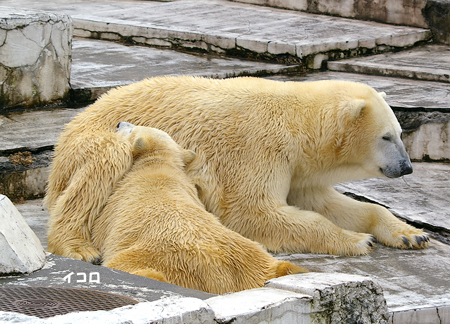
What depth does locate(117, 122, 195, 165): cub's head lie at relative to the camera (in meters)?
4.06

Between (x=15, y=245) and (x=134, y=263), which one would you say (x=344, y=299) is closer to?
(x=134, y=263)

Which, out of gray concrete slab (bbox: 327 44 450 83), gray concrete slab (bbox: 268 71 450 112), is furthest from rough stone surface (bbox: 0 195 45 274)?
gray concrete slab (bbox: 327 44 450 83)

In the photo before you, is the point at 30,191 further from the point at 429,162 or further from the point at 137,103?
the point at 429,162

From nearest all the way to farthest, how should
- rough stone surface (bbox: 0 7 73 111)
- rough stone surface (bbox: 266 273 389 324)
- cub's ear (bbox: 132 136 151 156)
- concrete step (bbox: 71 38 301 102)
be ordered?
rough stone surface (bbox: 266 273 389 324)
cub's ear (bbox: 132 136 151 156)
rough stone surface (bbox: 0 7 73 111)
concrete step (bbox: 71 38 301 102)

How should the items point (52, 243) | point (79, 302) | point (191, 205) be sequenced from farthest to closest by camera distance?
point (52, 243)
point (191, 205)
point (79, 302)

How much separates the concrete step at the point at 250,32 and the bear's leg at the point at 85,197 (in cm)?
419

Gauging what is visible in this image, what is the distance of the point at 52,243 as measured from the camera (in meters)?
3.93

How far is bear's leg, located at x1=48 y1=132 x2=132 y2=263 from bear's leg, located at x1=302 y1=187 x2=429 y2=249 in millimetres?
1465

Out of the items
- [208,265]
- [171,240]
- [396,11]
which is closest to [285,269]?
[208,265]

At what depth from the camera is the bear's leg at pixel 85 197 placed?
12.7 ft

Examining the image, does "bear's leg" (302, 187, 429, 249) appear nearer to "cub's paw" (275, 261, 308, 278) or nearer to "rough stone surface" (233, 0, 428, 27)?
"cub's paw" (275, 261, 308, 278)

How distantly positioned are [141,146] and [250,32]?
489 centimetres

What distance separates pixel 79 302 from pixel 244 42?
6.05 meters

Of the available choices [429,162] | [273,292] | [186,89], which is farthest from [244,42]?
[273,292]
